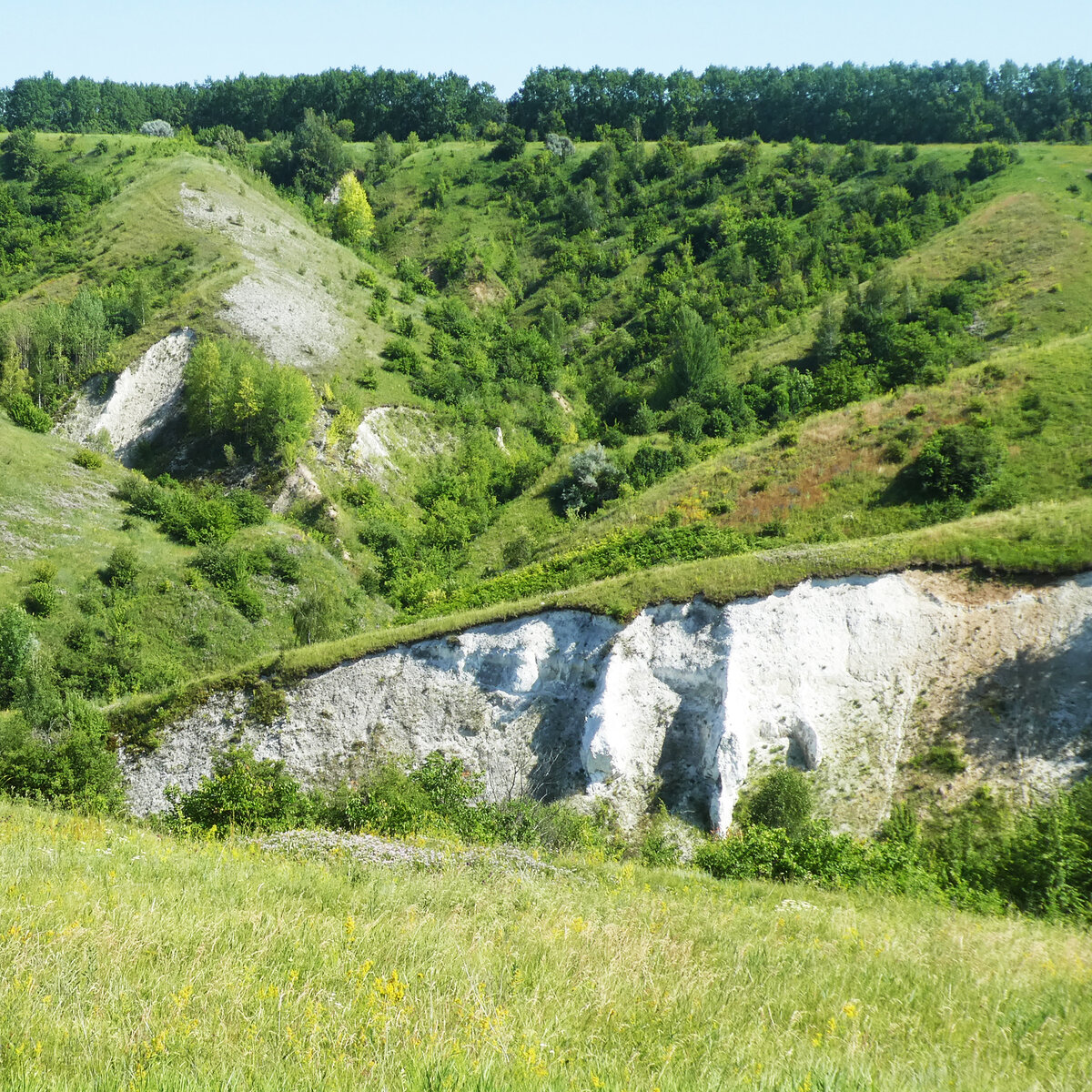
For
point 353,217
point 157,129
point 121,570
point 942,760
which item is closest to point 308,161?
point 353,217

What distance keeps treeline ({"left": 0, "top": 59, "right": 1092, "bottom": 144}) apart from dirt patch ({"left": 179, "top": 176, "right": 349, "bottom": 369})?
61498mm

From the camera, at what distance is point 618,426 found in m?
76.9

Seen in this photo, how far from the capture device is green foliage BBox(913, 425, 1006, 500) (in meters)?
36.1

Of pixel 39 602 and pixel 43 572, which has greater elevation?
pixel 43 572

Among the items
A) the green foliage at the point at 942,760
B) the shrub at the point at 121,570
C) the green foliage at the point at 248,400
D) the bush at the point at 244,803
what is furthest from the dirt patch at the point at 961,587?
the green foliage at the point at 248,400

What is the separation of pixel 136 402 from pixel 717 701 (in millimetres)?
56045

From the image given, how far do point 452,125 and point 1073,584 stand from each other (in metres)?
138

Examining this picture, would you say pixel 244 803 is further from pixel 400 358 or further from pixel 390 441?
pixel 400 358

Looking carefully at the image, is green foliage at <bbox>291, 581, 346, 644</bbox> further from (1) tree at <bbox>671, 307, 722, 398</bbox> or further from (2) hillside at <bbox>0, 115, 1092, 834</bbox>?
(1) tree at <bbox>671, 307, 722, 398</bbox>

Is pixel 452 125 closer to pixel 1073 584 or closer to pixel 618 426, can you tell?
pixel 618 426

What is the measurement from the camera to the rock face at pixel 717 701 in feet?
76.8

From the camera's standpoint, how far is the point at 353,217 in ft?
333

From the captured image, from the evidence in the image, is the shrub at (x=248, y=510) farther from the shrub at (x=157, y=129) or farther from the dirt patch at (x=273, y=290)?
the shrub at (x=157, y=129)

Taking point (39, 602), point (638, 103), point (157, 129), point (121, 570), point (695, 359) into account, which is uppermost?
point (638, 103)
